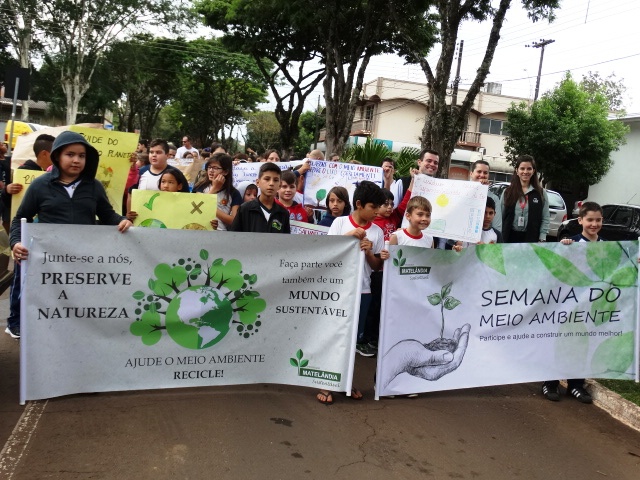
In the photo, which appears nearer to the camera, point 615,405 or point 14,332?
point 615,405

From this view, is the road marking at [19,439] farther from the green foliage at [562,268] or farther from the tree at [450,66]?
the tree at [450,66]

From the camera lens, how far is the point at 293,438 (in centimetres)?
396

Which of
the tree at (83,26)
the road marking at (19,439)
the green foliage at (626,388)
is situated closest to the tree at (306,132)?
the tree at (83,26)

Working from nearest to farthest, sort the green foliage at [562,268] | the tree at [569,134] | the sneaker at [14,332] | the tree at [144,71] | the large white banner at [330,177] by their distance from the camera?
the green foliage at [562,268] < the sneaker at [14,332] < the large white banner at [330,177] < the tree at [569,134] < the tree at [144,71]

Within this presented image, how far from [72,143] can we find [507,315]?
135 inches

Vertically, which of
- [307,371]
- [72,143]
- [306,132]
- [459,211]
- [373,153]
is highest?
[306,132]

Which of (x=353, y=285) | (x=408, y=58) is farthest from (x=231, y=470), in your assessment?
(x=408, y=58)

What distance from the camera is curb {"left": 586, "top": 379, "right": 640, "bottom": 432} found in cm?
483

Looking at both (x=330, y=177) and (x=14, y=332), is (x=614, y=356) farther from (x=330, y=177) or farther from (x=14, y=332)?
(x=14, y=332)

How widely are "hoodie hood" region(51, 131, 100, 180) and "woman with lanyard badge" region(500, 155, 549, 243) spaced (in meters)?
3.94

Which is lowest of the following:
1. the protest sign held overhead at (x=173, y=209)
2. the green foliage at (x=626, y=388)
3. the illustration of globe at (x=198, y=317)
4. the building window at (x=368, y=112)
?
the green foliage at (x=626, y=388)

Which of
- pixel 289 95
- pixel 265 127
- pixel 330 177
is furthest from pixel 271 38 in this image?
pixel 265 127

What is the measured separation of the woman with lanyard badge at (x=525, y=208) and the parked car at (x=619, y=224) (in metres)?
10.6

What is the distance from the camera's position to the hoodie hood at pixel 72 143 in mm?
4270
